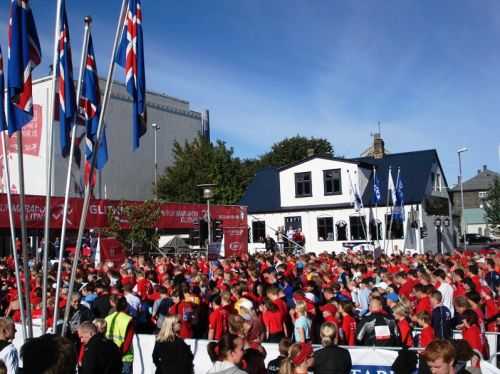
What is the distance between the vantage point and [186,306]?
9.08 metres

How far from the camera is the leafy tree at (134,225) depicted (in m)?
26.2

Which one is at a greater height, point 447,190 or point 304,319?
point 447,190

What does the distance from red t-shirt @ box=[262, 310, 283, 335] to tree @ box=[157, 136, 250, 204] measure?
38.1 m

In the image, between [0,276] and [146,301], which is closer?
[146,301]

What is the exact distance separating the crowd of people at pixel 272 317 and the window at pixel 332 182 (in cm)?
2287

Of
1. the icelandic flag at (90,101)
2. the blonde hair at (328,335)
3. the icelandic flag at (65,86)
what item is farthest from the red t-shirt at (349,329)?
the icelandic flag at (65,86)

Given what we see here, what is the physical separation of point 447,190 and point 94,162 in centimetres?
3702

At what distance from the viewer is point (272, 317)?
8609mm

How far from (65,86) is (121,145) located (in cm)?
3817

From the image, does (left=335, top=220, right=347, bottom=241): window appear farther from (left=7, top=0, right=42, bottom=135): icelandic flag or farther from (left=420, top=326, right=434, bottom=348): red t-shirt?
(left=7, top=0, right=42, bottom=135): icelandic flag

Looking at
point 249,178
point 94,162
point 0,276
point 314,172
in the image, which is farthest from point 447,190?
point 94,162

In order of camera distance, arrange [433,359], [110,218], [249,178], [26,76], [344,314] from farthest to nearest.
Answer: [249,178] < [110,218] < [344,314] < [26,76] < [433,359]

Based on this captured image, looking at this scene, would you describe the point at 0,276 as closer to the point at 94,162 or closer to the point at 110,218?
the point at 94,162

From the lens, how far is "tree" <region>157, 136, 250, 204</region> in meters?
46.7
